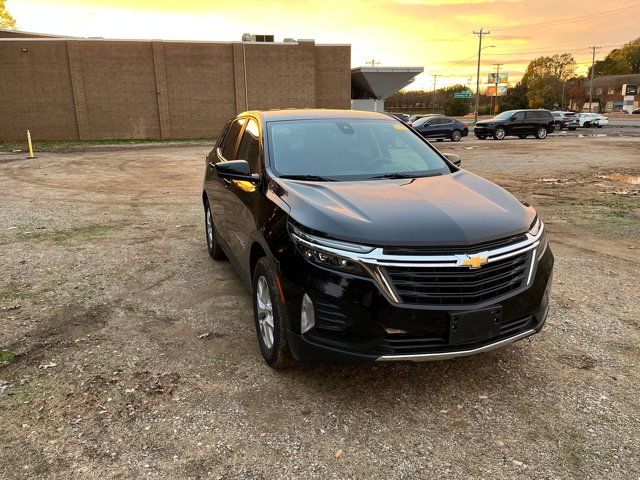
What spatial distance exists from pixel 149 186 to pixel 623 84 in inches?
4842

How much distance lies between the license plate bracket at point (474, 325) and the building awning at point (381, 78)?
45840mm

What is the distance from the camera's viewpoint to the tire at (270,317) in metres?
3.32

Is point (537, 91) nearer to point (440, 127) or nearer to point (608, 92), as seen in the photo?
point (608, 92)

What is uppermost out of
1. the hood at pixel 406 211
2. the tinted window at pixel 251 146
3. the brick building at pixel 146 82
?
the brick building at pixel 146 82

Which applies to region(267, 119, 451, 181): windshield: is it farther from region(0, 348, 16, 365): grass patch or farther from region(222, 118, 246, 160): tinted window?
region(0, 348, 16, 365): grass patch

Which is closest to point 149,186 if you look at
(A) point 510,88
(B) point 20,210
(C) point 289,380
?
(B) point 20,210

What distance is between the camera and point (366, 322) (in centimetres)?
290

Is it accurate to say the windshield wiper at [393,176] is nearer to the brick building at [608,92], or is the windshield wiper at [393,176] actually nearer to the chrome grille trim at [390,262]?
the chrome grille trim at [390,262]

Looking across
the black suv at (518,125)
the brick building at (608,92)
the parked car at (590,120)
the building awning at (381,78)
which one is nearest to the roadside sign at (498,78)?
the brick building at (608,92)

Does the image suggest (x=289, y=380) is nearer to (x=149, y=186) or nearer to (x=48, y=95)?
(x=149, y=186)

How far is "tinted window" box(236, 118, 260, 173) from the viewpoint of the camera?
14.2 ft

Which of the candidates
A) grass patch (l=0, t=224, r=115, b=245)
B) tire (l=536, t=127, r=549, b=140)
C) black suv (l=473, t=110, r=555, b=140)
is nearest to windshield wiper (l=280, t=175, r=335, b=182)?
grass patch (l=0, t=224, r=115, b=245)

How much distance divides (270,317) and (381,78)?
46.7 m

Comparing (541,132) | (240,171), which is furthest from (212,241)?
(541,132)
